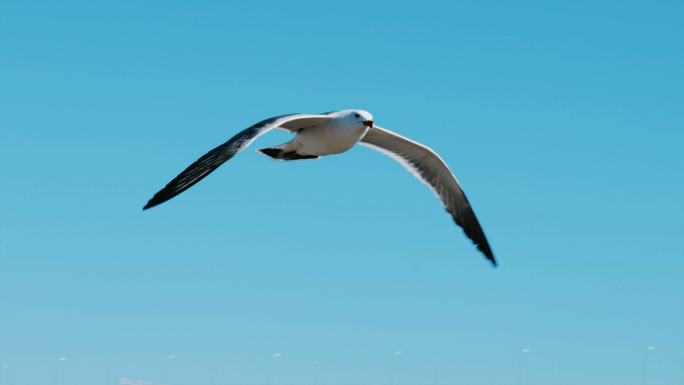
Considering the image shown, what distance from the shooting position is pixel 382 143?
15.6 meters

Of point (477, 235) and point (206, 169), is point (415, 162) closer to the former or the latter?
point (477, 235)

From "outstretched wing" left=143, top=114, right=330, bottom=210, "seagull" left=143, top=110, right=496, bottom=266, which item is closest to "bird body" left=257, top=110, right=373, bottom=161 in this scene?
"seagull" left=143, top=110, right=496, bottom=266

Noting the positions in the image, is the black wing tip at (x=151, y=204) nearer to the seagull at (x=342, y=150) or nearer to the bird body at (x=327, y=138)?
the seagull at (x=342, y=150)

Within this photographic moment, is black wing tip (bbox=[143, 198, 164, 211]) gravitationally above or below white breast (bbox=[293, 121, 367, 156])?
below

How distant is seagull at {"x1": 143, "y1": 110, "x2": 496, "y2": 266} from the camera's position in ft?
32.1

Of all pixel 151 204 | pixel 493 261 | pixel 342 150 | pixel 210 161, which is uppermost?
pixel 342 150

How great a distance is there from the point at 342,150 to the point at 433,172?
3753 mm

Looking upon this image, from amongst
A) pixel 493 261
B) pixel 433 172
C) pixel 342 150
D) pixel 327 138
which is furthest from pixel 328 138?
pixel 493 261

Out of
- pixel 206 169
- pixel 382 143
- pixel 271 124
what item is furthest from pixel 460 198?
pixel 206 169

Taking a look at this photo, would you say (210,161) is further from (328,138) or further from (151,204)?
(328,138)

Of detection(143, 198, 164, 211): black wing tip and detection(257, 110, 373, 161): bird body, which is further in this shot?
detection(257, 110, 373, 161): bird body

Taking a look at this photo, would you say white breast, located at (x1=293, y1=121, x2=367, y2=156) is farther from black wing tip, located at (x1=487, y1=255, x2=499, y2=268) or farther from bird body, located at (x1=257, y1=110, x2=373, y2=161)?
black wing tip, located at (x1=487, y1=255, x2=499, y2=268)

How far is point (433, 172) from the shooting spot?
53.1 ft

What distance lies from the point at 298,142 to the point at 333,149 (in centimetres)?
70
